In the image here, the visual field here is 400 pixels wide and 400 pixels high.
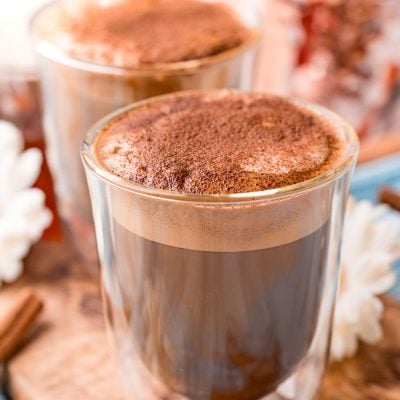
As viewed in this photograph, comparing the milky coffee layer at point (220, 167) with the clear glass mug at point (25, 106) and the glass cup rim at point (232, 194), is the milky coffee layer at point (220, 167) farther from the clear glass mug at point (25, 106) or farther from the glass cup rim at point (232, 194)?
the clear glass mug at point (25, 106)

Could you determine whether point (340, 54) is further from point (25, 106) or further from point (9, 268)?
point (9, 268)

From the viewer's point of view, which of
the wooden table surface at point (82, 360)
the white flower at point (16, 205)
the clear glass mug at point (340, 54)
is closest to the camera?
the wooden table surface at point (82, 360)

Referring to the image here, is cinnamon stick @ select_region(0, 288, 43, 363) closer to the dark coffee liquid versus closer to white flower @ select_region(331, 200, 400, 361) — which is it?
A: the dark coffee liquid

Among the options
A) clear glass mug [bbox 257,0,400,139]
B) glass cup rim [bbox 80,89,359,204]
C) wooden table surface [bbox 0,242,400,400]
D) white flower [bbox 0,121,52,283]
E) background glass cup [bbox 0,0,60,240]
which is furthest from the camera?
clear glass mug [bbox 257,0,400,139]

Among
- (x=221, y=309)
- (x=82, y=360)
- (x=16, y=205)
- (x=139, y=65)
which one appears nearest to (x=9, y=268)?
(x=16, y=205)

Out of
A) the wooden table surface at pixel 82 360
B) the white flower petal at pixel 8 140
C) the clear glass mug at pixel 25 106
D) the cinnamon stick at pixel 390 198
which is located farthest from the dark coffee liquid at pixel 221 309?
the clear glass mug at pixel 25 106

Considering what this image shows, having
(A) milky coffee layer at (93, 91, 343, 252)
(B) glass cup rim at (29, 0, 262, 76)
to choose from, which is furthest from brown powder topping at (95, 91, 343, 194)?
(B) glass cup rim at (29, 0, 262, 76)

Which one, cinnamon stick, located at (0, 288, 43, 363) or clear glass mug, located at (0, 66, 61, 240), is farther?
clear glass mug, located at (0, 66, 61, 240)
